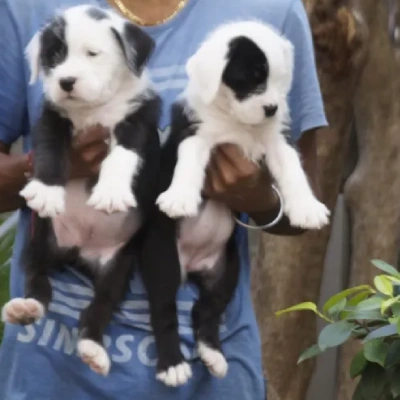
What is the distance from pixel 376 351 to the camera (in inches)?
42.0

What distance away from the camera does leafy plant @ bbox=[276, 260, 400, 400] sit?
106cm

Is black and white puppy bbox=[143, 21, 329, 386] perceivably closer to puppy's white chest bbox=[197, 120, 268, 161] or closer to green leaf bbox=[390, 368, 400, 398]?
puppy's white chest bbox=[197, 120, 268, 161]

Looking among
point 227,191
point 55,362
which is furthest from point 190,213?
point 55,362

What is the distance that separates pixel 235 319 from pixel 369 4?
0.91 metres

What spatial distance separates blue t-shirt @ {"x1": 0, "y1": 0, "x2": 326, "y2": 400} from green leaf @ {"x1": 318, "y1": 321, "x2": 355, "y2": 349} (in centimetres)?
16

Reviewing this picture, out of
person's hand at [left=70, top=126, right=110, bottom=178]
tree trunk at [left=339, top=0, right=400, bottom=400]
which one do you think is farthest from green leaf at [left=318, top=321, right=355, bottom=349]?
tree trunk at [left=339, top=0, right=400, bottom=400]

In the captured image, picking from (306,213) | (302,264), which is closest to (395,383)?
(306,213)

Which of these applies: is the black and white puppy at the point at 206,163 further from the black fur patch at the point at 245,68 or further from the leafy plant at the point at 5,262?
the leafy plant at the point at 5,262

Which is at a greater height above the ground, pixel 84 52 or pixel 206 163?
pixel 84 52

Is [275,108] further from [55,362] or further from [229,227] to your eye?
[55,362]

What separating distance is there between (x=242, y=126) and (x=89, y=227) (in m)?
0.24

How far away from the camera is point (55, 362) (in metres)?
1.19

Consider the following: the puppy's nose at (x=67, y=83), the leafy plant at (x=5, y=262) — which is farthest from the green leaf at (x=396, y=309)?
the leafy plant at (x=5, y=262)

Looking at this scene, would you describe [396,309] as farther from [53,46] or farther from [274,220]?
[53,46]
